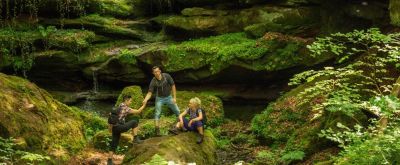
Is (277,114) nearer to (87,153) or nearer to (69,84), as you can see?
(87,153)

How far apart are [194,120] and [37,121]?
4.07 m

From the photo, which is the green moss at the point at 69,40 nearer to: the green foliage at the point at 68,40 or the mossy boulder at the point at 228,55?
the green foliage at the point at 68,40

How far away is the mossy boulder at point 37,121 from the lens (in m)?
10.5

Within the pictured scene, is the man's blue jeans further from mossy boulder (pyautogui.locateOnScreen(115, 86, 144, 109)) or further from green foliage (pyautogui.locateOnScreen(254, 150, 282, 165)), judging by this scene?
mossy boulder (pyautogui.locateOnScreen(115, 86, 144, 109))

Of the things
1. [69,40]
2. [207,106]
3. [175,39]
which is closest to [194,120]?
[207,106]

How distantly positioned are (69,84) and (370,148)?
19.3 meters

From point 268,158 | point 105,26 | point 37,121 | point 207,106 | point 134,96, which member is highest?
point 105,26

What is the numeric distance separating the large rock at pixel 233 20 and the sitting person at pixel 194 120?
1061 centimetres

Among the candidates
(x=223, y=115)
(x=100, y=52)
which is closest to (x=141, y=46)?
(x=100, y=52)

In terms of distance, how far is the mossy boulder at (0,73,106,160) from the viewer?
34.4 feet

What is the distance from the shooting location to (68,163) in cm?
1115

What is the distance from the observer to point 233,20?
21859mm

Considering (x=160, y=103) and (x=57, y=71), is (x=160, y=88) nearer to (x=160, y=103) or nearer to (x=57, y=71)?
(x=160, y=103)

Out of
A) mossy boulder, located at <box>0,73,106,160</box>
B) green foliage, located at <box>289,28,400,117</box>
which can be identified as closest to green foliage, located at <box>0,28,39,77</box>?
mossy boulder, located at <box>0,73,106,160</box>
